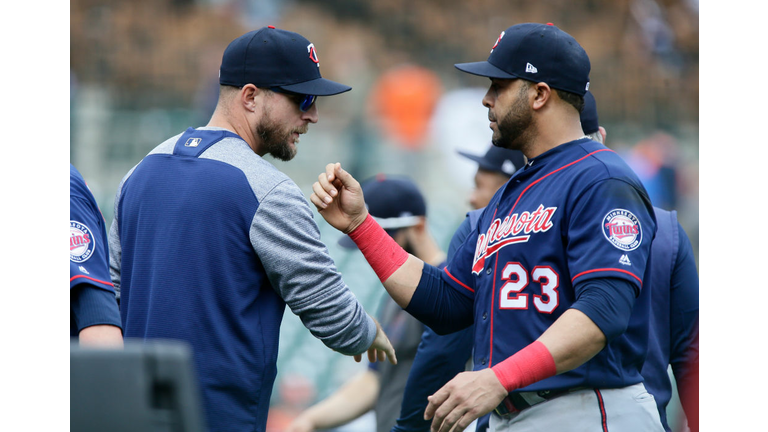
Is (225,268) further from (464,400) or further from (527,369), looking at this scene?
(527,369)

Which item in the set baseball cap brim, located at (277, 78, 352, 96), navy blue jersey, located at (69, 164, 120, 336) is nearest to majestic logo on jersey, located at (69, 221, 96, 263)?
navy blue jersey, located at (69, 164, 120, 336)

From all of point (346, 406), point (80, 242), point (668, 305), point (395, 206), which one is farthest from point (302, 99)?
point (346, 406)

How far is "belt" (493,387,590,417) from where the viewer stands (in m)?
2.05

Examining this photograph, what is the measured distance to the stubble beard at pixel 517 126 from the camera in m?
2.25

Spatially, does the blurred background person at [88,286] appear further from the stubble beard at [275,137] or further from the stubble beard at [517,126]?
the stubble beard at [517,126]

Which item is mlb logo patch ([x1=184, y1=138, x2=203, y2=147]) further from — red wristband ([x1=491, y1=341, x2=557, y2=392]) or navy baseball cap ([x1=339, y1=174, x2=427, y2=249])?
navy baseball cap ([x1=339, y1=174, x2=427, y2=249])

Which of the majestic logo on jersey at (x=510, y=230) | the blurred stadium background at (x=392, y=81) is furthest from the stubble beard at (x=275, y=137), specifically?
the blurred stadium background at (x=392, y=81)

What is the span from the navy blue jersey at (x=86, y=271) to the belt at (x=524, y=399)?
3.49ft

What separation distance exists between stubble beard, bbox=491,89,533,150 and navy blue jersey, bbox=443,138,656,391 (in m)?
0.09

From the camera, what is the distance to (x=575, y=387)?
2.04 metres

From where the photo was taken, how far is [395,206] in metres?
3.45

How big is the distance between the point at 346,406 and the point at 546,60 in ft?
6.52
